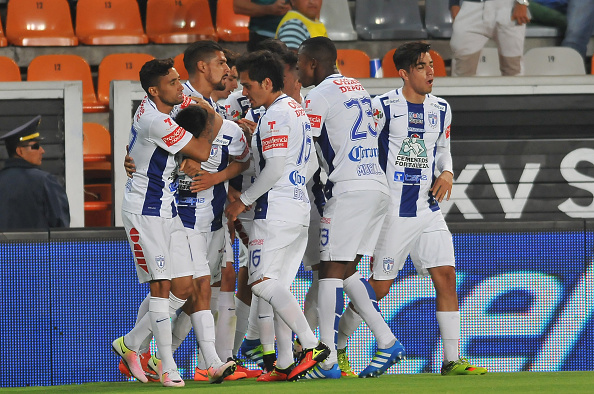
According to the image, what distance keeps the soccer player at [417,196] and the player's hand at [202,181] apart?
3.94 ft

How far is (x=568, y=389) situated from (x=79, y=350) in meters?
3.83

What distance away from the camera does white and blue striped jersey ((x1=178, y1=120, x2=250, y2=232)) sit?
6387mm

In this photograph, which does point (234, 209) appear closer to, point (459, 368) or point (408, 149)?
point (408, 149)

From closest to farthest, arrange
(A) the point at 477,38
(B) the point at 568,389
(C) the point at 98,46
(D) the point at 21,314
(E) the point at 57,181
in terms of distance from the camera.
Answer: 1. (B) the point at 568,389
2. (D) the point at 21,314
3. (E) the point at 57,181
4. (A) the point at 477,38
5. (C) the point at 98,46

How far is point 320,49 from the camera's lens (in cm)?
661

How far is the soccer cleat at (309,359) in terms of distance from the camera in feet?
19.6

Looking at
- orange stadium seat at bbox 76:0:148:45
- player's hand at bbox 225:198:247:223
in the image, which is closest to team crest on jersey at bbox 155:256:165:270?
player's hand at bbox 225:198:247:223

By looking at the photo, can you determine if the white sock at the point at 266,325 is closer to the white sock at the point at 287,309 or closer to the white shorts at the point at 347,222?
the white sock at the point at 287,309

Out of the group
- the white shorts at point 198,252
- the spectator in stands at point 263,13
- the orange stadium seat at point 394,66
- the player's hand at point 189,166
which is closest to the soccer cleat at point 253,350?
the white shorts at point 198,252

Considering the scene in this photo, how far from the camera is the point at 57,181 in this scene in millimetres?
8070

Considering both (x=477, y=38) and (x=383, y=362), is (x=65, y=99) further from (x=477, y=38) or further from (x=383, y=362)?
(x=477, y=38)

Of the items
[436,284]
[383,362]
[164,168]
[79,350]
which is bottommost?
[79,350]

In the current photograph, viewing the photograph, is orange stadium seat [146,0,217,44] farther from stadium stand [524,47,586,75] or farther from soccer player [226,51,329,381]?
soccer player [226,51,329,381]

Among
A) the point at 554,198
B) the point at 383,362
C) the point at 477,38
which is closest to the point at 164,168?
the point at 383,362
